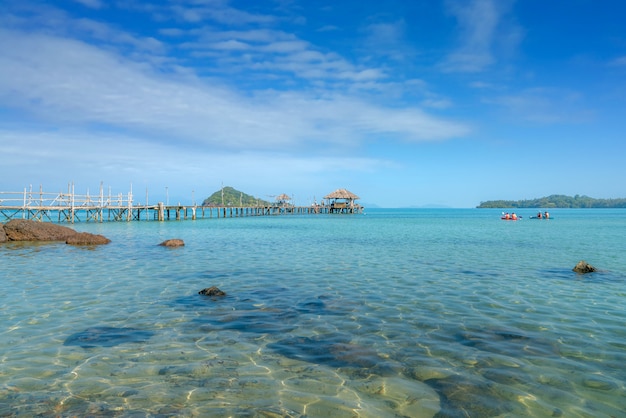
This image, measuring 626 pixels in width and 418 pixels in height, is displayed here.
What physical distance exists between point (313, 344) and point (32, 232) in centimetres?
2738

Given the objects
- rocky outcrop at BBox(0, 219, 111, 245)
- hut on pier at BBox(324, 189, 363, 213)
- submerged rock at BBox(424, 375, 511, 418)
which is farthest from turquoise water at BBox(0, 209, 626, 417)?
hut on pier at BBox(324, 189, 363, 213)

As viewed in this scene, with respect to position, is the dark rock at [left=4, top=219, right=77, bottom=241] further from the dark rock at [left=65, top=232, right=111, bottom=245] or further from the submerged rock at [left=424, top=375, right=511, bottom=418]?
the submerged rock at [left=424, top=375, right=511, bottom=418]

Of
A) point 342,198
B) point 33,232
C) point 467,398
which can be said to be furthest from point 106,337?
point 342,198

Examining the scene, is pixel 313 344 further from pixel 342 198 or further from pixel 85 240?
pixel 342 198

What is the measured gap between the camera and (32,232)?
2734 centimetres

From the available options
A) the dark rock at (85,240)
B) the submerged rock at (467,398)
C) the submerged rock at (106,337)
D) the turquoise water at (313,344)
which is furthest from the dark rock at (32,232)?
the submerged rock at (467,398)

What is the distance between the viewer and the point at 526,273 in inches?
597

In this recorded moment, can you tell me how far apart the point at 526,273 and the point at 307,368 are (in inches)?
468

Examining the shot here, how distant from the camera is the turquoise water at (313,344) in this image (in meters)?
5.28

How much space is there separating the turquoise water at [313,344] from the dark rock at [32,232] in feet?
45.6

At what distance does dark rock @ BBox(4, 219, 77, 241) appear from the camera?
1069 inches

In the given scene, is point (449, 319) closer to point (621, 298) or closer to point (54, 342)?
point (621, 298)

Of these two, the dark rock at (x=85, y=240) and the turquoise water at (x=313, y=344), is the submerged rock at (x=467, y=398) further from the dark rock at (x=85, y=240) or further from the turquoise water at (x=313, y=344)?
the dark rock at (x=85, y=240)

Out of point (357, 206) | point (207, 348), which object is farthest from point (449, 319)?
point (357, 206)
